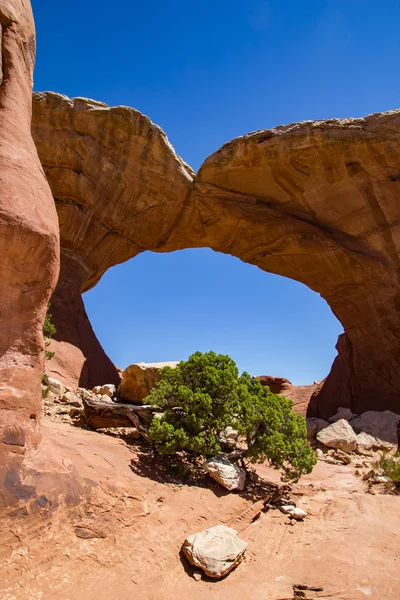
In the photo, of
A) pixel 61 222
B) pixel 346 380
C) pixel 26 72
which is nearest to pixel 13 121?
pixel 26 72

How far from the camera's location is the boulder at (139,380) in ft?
41.4

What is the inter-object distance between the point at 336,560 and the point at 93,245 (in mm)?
16781

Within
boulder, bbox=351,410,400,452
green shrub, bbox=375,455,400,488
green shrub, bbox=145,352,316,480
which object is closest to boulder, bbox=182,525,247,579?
green shrub, bbox=145,352,316,480

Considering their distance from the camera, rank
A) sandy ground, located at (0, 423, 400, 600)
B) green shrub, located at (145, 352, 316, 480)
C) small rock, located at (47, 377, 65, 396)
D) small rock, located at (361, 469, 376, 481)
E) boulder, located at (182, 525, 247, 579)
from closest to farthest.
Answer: sandy ground, located at (0, 423, 400, 600) < boulder, located at (182, 525, 247, 579) < green shrub, located at (145, 352, 316, 480) < small rock, located at (361, 469, 376, 481) < small rock, located at (47, 377, 65, 396)

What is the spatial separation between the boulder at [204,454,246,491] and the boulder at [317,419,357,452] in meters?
6.21

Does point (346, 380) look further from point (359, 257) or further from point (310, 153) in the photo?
point (310, 153)

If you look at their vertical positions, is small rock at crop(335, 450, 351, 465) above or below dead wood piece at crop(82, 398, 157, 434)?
below

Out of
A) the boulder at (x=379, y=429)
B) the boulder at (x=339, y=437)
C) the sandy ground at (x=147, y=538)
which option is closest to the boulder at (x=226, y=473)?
the sandy ground at (x=147, y=538)

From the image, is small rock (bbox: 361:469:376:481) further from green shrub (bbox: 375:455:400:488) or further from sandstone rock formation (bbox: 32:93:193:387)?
sandstone rock formation (bbox: 32:93:193:387)

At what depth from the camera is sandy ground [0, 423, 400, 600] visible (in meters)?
4.28

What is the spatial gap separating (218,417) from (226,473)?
103 centimetres

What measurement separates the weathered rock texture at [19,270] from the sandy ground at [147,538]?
21.2 inches

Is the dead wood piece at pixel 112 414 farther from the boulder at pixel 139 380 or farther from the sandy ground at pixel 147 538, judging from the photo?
the boulder at pixel 139 380

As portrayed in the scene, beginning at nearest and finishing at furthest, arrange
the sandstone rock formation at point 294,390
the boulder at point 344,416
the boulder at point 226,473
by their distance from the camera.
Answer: the boulder at point 226,473 < the boulder at point 344,416 < the sandstone rock formation at point 294,390
